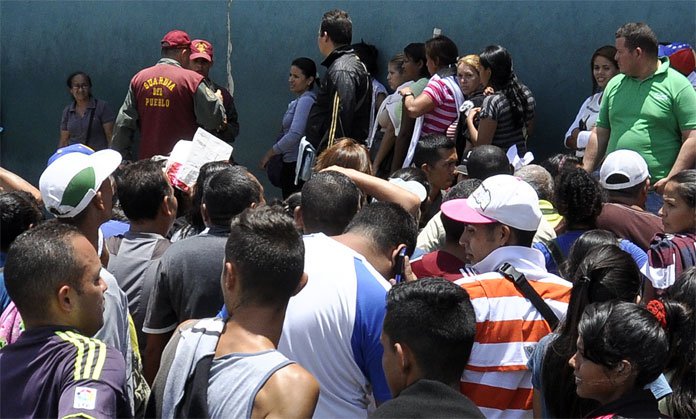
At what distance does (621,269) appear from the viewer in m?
3.76

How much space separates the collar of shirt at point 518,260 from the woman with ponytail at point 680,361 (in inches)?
21.8

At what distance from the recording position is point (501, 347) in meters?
3.83

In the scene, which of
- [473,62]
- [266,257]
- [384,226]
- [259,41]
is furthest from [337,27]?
[266,257]

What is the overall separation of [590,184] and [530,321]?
5.21ft

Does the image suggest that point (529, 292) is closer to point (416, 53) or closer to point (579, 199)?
point (579, 199)

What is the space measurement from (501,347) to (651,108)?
3603 millimetres

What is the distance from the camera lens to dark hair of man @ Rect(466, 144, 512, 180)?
629 cm

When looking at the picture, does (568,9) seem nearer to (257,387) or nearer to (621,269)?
(621,269)

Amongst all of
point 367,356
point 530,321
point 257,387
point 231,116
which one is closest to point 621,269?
point 530,321

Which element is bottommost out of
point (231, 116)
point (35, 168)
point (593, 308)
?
point (35, 168)

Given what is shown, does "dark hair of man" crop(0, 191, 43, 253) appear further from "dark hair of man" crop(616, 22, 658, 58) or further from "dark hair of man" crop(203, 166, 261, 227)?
"dark hair of man" crop(616, 22, 658, 58)

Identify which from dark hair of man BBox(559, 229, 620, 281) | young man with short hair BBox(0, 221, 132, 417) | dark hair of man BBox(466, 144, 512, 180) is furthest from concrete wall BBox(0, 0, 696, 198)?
young man with short hair BBox(0, 221, 132, 417)

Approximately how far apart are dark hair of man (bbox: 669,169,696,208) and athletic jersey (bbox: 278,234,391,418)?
204 cm

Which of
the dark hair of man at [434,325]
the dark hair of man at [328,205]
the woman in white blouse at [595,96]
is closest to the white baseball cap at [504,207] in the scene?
the dark hair of man at [328,205]
